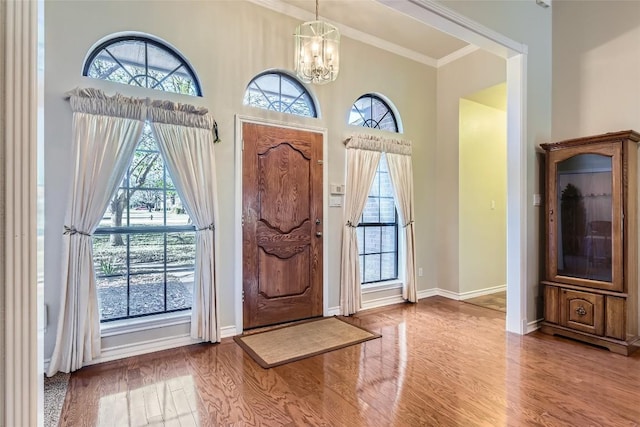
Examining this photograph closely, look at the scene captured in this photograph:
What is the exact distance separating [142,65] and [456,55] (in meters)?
3.86

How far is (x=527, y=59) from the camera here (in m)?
3.34

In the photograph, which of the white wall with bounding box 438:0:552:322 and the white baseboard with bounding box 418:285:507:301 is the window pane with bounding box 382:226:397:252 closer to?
the white baseboard with bounding box 418:285:507:301

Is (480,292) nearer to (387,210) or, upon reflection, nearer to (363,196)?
(387,210)

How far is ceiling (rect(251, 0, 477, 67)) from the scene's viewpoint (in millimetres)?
3467

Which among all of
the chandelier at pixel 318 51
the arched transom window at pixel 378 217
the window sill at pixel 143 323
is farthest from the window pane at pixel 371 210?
the window sill at pixel 143 323

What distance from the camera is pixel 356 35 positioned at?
13.1ft

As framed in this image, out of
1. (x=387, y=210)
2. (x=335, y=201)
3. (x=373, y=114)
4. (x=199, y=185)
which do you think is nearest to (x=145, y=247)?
(x=199, y=185)

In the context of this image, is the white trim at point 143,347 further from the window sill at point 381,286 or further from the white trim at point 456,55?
the white trim at point 456,55

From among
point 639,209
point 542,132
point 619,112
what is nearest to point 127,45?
point 542,132

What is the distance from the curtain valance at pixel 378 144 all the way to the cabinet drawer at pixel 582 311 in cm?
234

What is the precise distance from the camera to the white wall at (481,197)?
4.58m

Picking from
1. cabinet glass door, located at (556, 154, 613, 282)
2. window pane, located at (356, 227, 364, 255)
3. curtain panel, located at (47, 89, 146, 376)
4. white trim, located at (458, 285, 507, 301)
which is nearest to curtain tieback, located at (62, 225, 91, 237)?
curtain panel, located at (47, 89, 146, 376)

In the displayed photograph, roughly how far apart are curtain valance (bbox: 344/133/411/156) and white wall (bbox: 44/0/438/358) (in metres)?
0.14

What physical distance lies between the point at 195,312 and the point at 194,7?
9.10 ft
